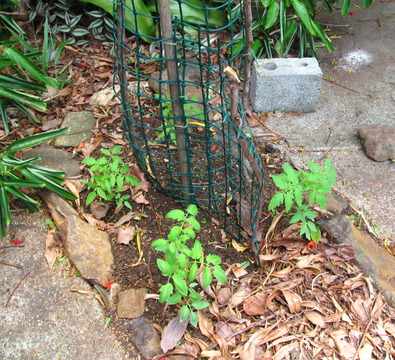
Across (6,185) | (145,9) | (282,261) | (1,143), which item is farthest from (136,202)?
(145,9)

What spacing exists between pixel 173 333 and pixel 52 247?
0.85m

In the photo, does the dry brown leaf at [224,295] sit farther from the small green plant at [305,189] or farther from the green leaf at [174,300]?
the small green plant at [305,189]

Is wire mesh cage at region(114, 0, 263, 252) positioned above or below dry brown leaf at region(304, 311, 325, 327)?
above

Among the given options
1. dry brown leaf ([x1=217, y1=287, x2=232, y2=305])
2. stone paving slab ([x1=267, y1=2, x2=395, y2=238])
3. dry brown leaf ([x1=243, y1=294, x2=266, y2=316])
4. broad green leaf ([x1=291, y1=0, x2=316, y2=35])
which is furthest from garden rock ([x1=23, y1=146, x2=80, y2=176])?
broad green leaf ([x1=291, y1=0, x2=316, y2=35])

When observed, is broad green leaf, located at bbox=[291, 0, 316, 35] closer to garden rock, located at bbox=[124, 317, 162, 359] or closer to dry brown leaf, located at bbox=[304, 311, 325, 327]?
dry brown leaf, located at bbox=[304, 311, 325, 327]

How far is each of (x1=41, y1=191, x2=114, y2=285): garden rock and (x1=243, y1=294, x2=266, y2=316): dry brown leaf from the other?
71 cm

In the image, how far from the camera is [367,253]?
89.1 inches

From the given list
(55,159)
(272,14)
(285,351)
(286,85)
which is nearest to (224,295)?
(285,351)

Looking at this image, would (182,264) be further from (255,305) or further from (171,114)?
(171,114)

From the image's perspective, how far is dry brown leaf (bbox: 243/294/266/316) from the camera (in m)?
2.04

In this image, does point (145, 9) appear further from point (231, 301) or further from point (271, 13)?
point (231, 301)

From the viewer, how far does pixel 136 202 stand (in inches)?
98.0

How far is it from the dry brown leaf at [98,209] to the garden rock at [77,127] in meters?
0.59

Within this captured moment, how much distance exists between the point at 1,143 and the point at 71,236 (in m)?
1.07
